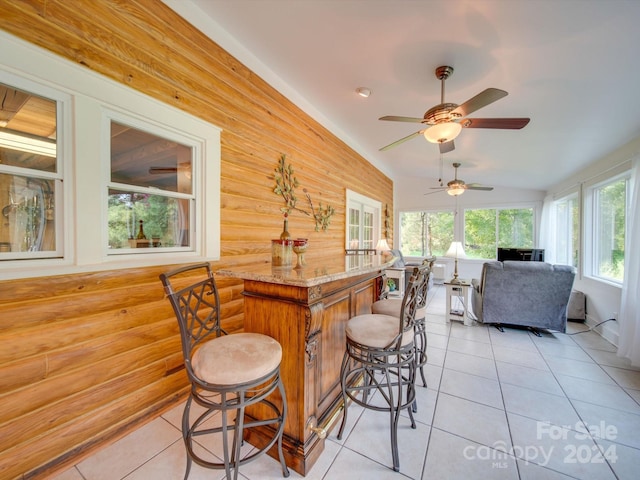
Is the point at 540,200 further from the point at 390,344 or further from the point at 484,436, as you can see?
the point at 390,344

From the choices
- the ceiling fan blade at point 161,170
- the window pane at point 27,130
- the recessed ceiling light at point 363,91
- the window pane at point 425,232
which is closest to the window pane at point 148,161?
the ceiling fan blade at point 161,170

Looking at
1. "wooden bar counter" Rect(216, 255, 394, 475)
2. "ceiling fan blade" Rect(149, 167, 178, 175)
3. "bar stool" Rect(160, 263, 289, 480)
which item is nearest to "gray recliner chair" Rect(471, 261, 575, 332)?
"wooden bar counter" Rect(216, 255, 394, 475)

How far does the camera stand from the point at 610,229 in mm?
3492

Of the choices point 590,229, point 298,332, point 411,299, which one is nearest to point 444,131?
point 411,299

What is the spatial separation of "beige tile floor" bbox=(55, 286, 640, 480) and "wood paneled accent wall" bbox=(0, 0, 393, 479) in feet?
0.82

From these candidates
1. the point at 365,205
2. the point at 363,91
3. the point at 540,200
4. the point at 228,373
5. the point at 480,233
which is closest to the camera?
the point at 228,373

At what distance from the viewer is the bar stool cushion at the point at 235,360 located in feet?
3.51

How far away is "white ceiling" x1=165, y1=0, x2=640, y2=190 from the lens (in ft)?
5.23

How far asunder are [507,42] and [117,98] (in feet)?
8.79

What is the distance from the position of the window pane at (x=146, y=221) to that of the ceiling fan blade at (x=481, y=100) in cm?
234

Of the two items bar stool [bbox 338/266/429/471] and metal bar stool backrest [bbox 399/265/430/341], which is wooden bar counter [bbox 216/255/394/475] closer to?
bar stool [bbox 338/266/429/471]

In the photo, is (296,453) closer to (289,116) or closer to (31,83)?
(31,83)

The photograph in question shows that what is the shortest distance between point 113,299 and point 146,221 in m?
0.56

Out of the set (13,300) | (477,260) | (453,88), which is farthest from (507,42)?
(477,260)
